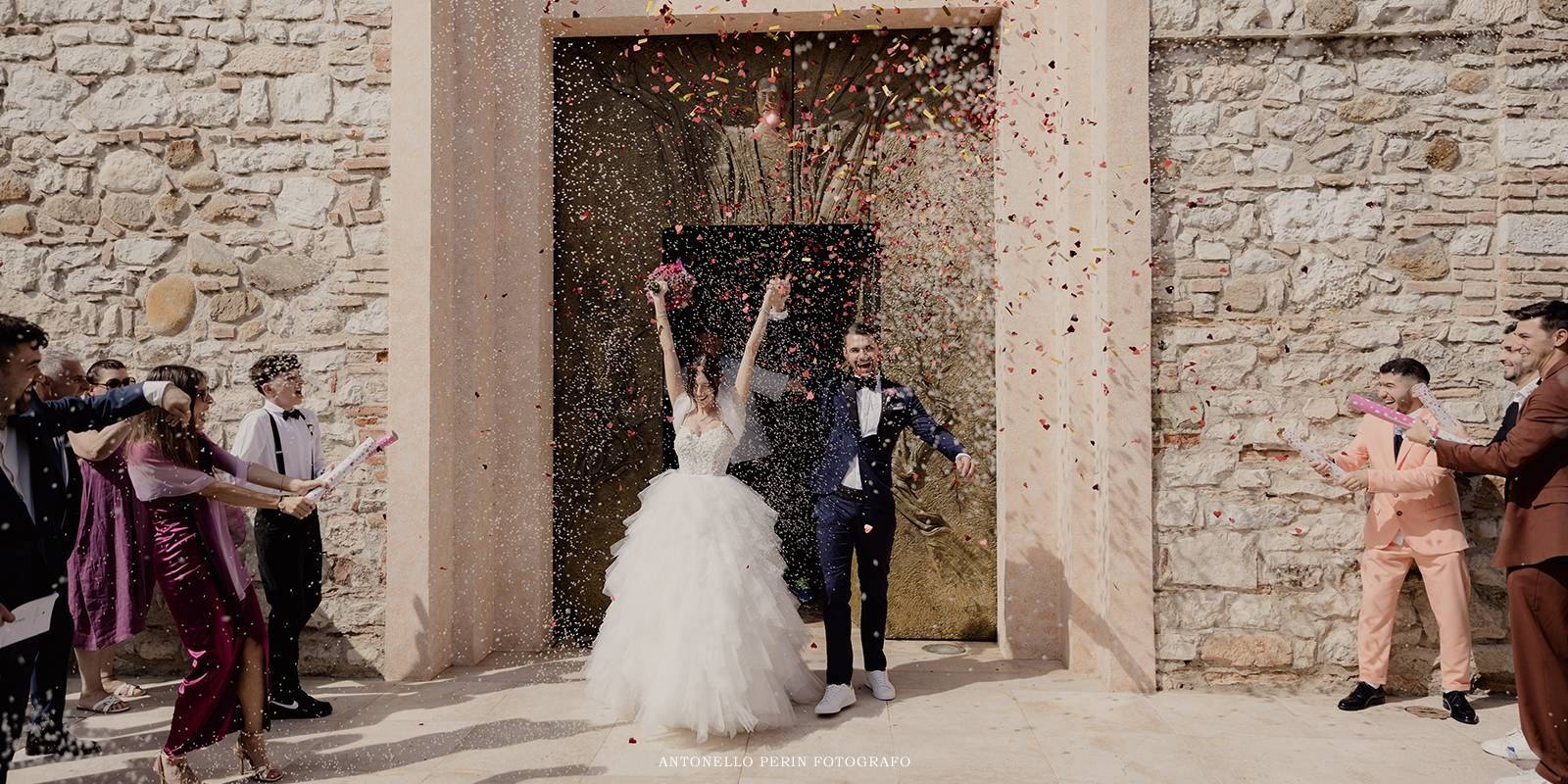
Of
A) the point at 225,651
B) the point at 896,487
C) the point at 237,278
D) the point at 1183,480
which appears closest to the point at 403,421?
the point at 237,278

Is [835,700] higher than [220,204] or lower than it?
A: lower

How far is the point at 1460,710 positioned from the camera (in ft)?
14.2

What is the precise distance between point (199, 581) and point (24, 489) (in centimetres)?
74

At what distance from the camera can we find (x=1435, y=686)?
185 inches

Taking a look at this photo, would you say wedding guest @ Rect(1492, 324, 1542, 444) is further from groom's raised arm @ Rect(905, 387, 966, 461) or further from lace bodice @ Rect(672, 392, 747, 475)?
lace bodice @ Rect(672, 392, 747, 475)

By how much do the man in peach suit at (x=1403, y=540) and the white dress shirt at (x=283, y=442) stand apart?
5.07 m

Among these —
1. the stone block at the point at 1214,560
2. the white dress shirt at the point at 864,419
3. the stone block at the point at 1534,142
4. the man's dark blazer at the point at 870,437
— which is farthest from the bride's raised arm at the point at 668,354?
the stone block at the point at 1534,142

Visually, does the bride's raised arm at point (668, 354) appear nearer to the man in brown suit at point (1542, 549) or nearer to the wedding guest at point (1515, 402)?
the man in brown suit at point (1542, 549)

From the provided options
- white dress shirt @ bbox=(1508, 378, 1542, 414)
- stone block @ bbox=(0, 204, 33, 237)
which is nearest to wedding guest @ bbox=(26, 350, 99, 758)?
stone block @ bbox=(0, 204, 33, 237)

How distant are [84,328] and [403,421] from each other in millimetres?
1973

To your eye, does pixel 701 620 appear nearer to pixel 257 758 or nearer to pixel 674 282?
pixel 257 758

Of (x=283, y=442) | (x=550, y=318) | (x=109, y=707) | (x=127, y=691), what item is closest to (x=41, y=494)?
(x=283, y=442)

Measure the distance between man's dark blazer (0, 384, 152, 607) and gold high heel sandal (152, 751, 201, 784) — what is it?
0.85m

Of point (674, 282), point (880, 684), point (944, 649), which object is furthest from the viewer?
point (944, 649)
